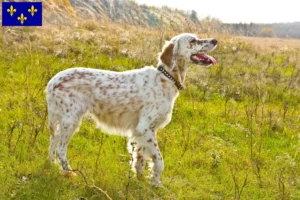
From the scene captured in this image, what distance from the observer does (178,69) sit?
15.4ft

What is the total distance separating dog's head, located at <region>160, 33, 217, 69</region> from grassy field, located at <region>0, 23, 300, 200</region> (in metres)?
1.00

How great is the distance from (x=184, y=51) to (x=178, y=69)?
22 centimetres

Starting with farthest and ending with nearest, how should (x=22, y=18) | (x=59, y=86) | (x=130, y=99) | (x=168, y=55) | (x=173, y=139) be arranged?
(x=22, y=18) → (x=173, y=139) → (x=168, y=55) → (x=130, y=99) → (x=59, y=86)

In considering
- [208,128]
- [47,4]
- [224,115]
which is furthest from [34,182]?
[47,4]

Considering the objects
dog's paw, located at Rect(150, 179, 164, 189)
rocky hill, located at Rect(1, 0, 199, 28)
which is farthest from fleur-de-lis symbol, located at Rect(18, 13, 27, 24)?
dog's paw, located at Rect(150, 179, 164, 189)

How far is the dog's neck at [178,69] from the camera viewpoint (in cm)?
464

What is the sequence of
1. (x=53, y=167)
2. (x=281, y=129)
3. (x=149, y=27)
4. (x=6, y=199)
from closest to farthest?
(x=6, y=199)
(x=53, y=167)
(x=281, y=129)
(x=149, y=27)

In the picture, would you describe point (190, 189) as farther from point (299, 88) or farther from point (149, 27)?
point (149, 27)

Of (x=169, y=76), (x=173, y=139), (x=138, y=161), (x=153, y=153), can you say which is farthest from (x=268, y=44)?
(x=153, y=153)

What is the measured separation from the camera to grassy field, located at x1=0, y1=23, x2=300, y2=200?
4254mm

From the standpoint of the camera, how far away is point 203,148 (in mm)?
5609

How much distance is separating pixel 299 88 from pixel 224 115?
3278mm

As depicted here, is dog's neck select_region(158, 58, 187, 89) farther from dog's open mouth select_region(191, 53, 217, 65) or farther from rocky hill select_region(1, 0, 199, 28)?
rocky hill select_region(1, 0, 199, 28)

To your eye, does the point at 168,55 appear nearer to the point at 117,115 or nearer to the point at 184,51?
the point at 184,51
